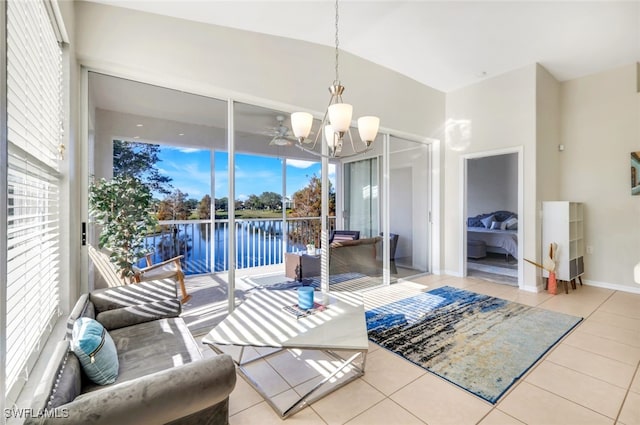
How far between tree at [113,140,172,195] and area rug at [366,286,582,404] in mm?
2521

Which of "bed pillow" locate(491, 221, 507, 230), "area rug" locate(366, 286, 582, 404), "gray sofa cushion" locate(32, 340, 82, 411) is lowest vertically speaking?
"area rug" locate(366, 286, 582, 404)

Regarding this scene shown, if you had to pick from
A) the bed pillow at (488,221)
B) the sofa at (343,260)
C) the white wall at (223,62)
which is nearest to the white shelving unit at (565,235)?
the bed pillow at (488,221)

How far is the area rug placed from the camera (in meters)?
2.28

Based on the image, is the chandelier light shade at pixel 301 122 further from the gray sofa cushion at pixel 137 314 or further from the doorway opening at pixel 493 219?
the doorway opening at pixel 493 219

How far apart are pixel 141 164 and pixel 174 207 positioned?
48cm

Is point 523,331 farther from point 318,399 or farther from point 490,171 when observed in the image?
point 490,171

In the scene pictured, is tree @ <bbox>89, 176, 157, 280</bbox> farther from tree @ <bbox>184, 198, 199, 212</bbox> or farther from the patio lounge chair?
tree @ <bbox>184, 198, 199, 212</bbox>

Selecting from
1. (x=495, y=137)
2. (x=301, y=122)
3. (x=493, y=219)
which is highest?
(x=495, y=137)

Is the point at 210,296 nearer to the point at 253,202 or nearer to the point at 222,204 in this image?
the point at 222,204

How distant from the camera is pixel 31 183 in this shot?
63.5 inches

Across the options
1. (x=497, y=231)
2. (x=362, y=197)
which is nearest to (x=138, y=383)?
(x=362, y=197)

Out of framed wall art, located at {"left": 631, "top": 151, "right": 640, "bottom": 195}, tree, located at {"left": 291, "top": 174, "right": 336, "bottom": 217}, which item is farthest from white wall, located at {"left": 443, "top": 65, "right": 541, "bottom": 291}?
tree, located at {"left": 291, "top": 174, "right": 336, "bottom": 217}

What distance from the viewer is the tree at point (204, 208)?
9.93ft

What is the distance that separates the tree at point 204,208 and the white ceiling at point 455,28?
5.66ft
